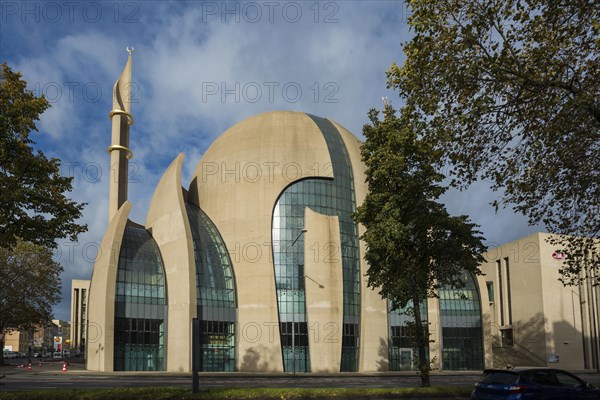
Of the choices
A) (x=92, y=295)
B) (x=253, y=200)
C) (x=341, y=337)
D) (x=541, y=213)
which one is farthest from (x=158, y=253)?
(x=541, y=213)

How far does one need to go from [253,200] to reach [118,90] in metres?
20.7

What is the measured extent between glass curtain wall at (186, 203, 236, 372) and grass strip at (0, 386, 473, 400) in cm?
2661

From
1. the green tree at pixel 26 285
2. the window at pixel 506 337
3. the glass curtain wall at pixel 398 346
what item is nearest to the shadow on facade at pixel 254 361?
the glass curtain wall at pixel 398 346

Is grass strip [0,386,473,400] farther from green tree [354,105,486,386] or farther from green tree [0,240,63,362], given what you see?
green tree [0,240,63,362]

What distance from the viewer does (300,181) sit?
49500 millimetres

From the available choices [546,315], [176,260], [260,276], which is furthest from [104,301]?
[546,315]

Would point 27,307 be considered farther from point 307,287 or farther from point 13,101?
point 13,101

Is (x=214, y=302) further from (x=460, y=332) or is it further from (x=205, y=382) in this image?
(x=460, y=332)

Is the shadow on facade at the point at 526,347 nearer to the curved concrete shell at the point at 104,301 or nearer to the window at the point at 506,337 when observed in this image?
the window at the point at 506,337

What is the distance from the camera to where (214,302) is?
46312mm

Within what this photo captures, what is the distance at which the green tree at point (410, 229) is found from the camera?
2269 cm

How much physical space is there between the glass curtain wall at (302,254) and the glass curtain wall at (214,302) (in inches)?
171

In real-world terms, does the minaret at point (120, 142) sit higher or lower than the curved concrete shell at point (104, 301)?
higher

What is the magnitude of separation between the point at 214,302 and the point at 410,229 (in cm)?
2712
